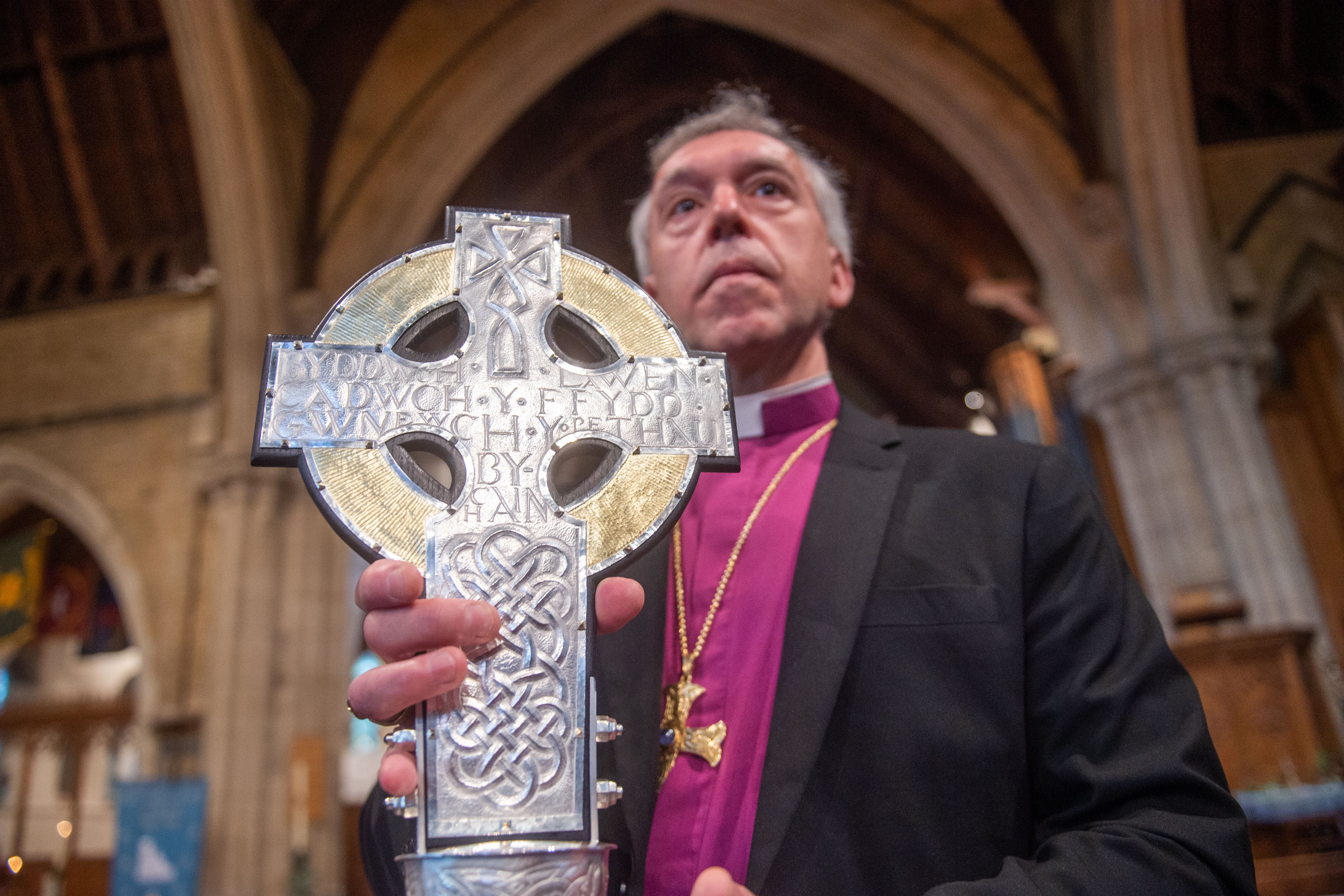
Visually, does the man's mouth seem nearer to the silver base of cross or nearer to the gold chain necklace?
the gold chain necklace

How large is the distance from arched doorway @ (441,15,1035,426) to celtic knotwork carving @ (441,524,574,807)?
21.8 ft

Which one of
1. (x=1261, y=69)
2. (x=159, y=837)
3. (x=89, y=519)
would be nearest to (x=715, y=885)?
(x=159, y=837)

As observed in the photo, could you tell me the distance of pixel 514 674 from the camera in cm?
63

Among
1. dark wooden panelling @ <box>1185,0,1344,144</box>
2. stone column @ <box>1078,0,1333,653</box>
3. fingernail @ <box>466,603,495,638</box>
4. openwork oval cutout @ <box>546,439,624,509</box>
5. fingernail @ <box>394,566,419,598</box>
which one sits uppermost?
dark wooden panelling @ <box>1185,0,1344,144</box>

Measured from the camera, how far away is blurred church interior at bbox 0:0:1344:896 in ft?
19.1

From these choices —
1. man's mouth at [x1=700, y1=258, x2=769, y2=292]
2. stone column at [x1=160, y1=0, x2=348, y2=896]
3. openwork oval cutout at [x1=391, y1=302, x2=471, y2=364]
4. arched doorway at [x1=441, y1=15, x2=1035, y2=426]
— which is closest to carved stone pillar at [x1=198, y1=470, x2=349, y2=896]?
stone column at [x1=160, y1=0, x2=348, y2=896]

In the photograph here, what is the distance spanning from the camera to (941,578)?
3.15 feet

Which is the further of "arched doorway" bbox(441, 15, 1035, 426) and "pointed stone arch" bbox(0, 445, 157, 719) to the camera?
"arched doorway" bbox(441, 15, 1035, 426)

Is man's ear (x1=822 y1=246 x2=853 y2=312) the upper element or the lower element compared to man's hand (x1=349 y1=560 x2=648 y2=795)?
upper

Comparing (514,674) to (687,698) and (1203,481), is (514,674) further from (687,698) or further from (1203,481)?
(1203,481)

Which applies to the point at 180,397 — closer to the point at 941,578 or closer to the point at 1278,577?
the point at 941,578

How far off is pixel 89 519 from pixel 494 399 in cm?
757

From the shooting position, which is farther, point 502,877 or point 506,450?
point 506,450

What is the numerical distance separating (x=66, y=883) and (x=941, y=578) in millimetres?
9235
